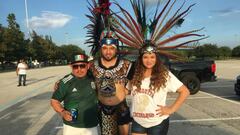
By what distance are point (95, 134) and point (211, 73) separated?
10104 mm

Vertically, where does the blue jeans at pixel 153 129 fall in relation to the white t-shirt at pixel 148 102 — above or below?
below

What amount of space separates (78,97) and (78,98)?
0.01m

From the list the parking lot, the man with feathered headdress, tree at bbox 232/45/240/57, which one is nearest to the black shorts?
the man with feathered headdress

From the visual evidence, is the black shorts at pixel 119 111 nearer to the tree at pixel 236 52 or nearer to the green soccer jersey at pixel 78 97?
the green soccer jersey at pixel 78 97

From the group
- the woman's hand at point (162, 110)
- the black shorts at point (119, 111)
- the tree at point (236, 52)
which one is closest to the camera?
the woman's hand at point (162, 110)

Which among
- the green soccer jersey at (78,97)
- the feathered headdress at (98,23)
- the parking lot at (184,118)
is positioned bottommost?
the parking lot at (184,118)

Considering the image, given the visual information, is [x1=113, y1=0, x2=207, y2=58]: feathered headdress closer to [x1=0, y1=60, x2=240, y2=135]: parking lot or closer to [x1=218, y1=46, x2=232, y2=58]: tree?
[x1=0, y1=60, x2=240, y2=135]: parking lot

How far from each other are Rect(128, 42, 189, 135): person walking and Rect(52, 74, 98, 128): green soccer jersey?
484 millimetres

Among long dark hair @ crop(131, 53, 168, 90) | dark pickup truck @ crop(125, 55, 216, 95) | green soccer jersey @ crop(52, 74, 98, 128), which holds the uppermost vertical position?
long dark hair @ crop(131, 53, 168, 90)

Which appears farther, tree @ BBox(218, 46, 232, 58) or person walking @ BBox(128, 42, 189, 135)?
tree @ BBox(218, 46, 232, 58)

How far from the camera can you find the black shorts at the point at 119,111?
12.3 feet

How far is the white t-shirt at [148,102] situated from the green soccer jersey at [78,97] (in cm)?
50

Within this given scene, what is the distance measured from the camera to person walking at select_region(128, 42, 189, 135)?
3.39m

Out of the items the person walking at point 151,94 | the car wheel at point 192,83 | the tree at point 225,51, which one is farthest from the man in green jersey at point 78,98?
the tree at point 225,51
